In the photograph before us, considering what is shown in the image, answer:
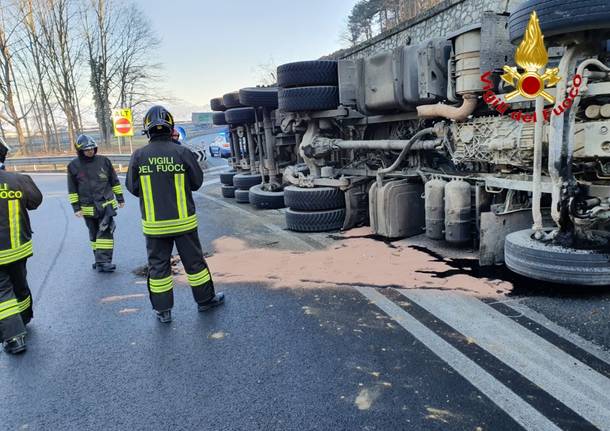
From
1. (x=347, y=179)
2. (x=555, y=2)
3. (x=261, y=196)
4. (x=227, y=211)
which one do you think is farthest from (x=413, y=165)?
(x=227, y=211)

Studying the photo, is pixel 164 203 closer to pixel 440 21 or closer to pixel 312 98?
pixel 312 98

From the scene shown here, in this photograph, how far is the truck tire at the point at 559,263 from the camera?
10.6ft

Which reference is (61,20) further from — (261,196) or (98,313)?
(98,313)

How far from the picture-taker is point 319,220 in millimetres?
6340

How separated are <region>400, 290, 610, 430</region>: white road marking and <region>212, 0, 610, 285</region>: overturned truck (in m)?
0.59

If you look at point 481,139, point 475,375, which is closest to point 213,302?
point 475,375

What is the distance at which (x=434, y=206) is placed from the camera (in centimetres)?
491

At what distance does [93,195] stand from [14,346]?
243 cm

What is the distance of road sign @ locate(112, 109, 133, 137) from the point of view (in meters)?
19.1

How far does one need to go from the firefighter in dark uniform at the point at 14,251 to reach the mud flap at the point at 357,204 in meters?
3.81

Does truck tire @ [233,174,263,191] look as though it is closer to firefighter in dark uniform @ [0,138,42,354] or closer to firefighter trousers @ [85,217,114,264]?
firefighter trousers @ [85,217,114,264]

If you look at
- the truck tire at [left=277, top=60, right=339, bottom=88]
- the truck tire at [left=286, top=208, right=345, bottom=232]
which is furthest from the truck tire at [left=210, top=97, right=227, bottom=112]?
the truck tire at [left=286, top=208, right=345, bottom=232]

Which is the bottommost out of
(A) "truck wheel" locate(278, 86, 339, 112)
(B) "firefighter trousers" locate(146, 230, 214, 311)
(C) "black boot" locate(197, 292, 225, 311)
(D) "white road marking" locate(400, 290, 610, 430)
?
(D) "white road marking" locate(400, 290, 610, 430)

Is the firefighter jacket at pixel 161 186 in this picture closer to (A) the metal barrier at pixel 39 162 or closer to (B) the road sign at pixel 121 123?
(B) the road sign at pixel 121 123
